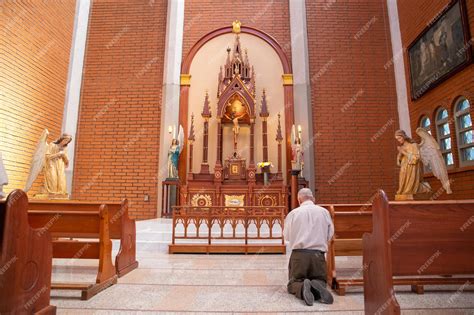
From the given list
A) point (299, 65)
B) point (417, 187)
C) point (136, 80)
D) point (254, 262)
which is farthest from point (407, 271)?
point (136, 80)

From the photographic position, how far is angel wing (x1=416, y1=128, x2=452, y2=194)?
538 cm

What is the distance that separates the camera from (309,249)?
2.63m

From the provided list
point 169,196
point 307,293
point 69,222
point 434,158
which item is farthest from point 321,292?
point 169,196

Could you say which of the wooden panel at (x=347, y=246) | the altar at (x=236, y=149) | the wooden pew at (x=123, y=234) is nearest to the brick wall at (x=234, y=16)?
the altar at (x=236, y=149)

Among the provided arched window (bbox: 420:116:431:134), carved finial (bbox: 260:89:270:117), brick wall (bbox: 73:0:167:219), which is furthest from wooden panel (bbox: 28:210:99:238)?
arched window (bbox: 420:116:431:134)

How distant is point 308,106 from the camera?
839 cm

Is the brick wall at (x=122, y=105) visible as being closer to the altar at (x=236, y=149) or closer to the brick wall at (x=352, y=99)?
the altar at (x=236, y=149)

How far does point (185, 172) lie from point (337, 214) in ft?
18.5

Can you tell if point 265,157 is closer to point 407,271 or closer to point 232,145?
point 232,145

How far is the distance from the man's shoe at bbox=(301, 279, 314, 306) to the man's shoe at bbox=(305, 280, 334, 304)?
0.21 ft

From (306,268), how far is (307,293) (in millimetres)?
213

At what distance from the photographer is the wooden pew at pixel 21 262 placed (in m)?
1.58

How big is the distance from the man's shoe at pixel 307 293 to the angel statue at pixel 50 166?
189 inches

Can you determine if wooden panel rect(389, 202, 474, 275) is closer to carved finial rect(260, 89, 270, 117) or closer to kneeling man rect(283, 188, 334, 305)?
kneeling man rect(283, 188, 334, 305)
